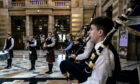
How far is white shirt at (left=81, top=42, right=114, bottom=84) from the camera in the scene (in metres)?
1.27

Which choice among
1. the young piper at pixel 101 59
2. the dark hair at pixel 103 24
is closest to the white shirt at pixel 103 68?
the young piper at pixel 101 59

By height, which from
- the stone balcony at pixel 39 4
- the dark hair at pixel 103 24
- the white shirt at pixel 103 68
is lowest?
the white shirt at pixel 103 68

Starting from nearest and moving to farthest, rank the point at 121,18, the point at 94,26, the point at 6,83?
the point at 121,18 < the point at 94,26 < the point at 6,83

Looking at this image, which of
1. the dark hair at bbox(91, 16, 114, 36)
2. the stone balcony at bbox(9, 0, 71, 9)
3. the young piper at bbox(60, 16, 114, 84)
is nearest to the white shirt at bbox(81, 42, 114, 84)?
the young piper at bbox(60, 16, 114, 84)

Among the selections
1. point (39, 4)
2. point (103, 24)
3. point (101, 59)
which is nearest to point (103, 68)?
point (101, 59)

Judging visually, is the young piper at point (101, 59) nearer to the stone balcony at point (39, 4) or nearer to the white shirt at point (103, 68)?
the white shirt at point (103, 68)

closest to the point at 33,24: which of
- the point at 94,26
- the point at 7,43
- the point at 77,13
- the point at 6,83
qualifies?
the point at 77,13

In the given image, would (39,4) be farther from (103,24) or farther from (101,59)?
(101,59)

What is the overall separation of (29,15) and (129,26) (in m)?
16.5

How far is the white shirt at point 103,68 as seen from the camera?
→ 4.18 ft

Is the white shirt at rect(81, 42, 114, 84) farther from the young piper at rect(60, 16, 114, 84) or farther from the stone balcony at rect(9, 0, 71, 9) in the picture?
the stone balcony at rect(9, 0, 71, 9)

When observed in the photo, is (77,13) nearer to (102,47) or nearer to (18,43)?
Answer: (18,43)

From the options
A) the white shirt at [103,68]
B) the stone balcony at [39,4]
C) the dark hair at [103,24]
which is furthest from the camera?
the stone balcony at [39,4]

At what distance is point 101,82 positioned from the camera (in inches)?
50.2
